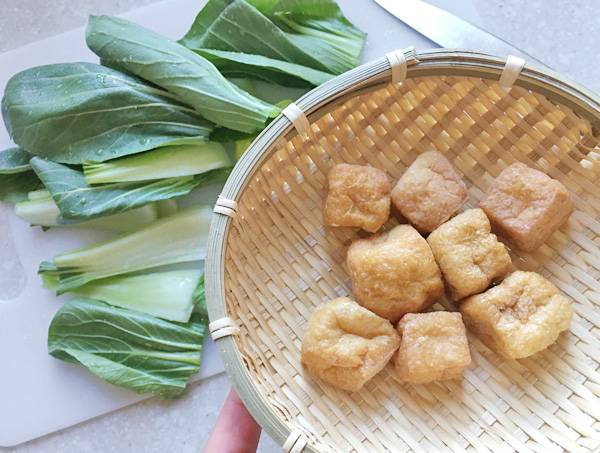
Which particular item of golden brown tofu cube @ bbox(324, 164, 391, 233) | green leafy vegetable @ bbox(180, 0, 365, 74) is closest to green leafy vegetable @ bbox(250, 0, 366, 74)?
green leafy vegetable @ bbox(180, 0, 365, 74)

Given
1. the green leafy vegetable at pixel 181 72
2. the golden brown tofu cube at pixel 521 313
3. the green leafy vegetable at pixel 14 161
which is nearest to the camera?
the golden brown tofu cube at pixel 521 313

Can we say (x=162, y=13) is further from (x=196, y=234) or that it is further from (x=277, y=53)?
(x=196, y=234)

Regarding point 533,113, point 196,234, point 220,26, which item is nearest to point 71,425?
point 196,234

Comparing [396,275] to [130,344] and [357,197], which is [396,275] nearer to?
[357,197]

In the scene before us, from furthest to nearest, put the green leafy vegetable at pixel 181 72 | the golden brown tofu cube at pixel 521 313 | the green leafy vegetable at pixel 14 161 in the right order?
the green leafy vegetable at pixel 14 161
the green leafy vegetable at pixel 181 72
the golden brown tofu cube at pixel 521 313

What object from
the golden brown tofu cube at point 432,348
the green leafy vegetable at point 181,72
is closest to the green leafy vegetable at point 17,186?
the green leafy vegetable at point 181,72

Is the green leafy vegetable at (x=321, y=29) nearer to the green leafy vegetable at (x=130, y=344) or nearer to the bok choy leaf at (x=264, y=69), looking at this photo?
the bok choy leaf at (x=264, y=69)

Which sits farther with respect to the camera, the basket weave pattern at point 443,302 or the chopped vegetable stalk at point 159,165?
the chopped vegetable stalk at point 159,165

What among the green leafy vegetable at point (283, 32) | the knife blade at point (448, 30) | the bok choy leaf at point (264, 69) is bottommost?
the bok choy leaf at point (264, 69)
